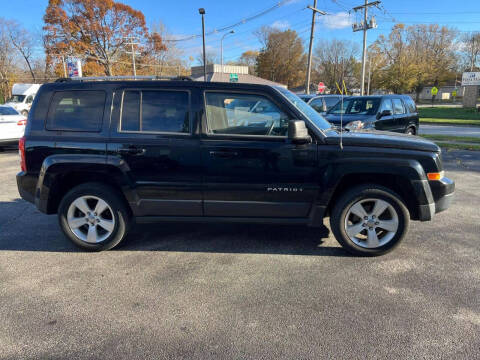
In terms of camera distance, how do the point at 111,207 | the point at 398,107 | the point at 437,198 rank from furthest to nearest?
the point at 398,107 → the point at 111,207 → the point at 437,198

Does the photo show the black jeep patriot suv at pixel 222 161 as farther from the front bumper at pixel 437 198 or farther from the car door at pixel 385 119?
the car door at pixel 385 119

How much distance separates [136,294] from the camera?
299 centimetres

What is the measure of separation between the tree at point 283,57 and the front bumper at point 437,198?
74769mm

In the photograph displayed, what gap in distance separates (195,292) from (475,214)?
4.51 metres

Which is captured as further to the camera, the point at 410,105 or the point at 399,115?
the point at 410,105

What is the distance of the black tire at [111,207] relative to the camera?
3.72 metres

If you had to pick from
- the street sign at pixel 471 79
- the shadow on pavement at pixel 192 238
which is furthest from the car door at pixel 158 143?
the street sign at pixel 471 79

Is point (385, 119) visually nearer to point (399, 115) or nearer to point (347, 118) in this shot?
point (399, 115)

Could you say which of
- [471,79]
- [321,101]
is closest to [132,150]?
[321,101]

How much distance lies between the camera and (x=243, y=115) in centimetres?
363

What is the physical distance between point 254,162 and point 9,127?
10514 mm

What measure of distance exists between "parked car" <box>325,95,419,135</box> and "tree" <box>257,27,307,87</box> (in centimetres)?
6727

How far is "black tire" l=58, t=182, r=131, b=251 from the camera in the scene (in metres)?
3.72

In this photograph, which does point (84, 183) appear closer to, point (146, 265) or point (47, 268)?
point (47, 268)
